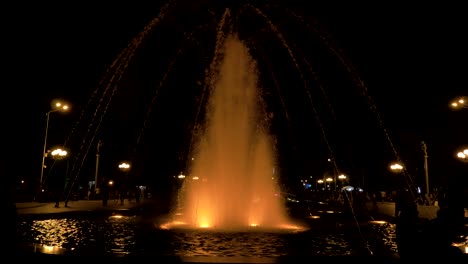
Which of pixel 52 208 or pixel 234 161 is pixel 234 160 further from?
pixel 52 208

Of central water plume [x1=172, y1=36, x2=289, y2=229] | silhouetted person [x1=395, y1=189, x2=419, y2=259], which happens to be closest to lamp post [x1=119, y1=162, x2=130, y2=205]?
central water plume [x1=172, y1=36, x2=289, y2=229]

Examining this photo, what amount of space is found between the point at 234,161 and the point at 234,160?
5cm

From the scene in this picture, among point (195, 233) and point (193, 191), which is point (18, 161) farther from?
point (195, 233)

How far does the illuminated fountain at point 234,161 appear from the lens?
1870cm

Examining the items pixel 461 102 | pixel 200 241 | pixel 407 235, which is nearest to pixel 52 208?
pixel 200 241

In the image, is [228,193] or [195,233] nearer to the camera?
[195,233]

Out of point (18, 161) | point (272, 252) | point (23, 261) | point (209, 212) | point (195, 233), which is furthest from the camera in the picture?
point (18, 161)

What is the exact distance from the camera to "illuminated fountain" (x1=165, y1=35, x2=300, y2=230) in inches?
736

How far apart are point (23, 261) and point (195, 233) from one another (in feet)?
24.2

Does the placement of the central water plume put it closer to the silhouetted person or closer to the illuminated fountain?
the illuminated fountain

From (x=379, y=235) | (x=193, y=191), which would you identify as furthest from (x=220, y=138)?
(x=379, y=235)

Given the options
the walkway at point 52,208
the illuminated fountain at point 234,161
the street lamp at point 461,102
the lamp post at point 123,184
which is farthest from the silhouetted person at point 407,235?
the lamp post at point 123,184

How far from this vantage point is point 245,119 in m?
21.0

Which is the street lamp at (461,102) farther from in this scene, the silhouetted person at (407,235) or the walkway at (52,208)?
the silhouetted person at (407,235)
